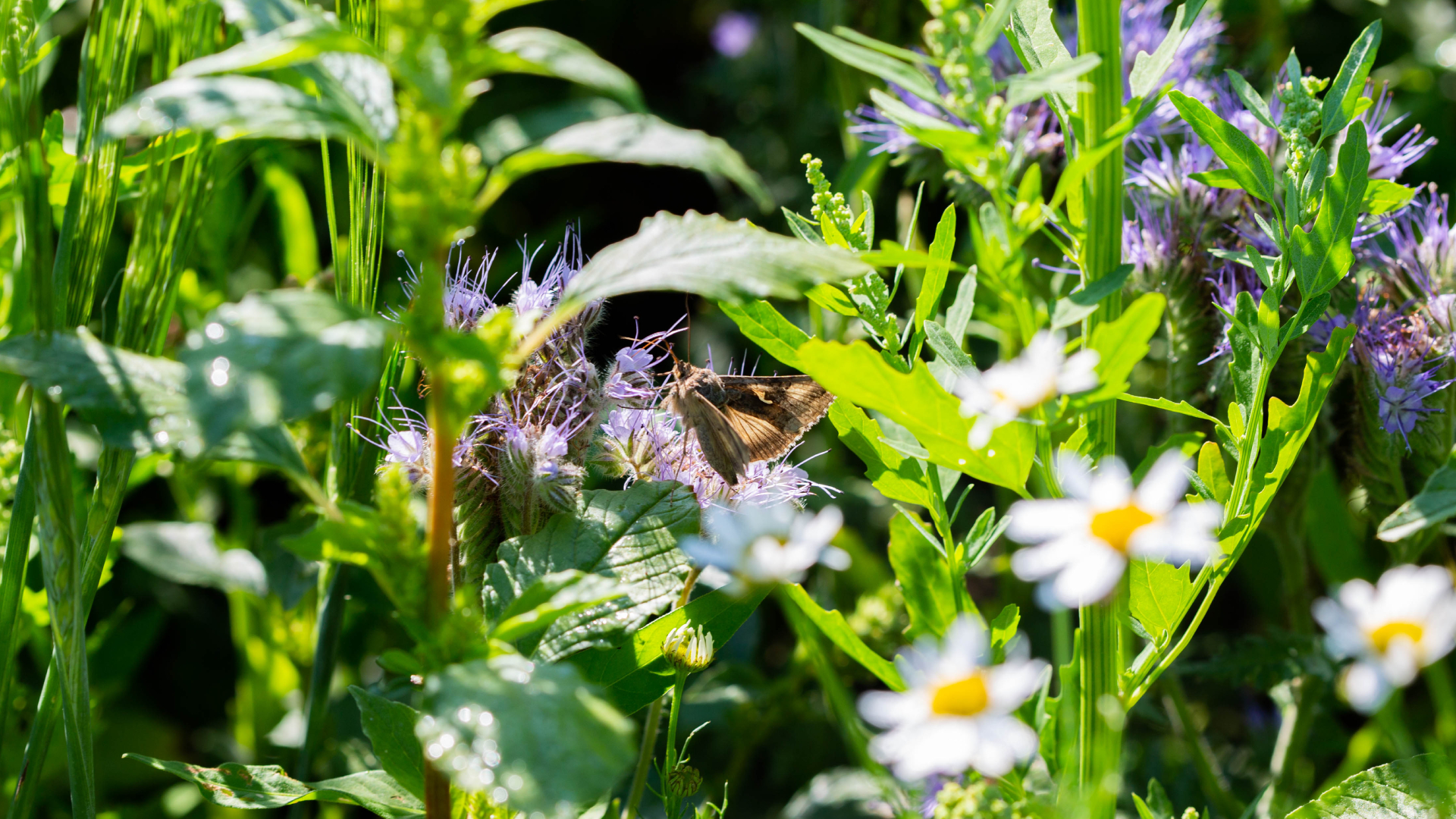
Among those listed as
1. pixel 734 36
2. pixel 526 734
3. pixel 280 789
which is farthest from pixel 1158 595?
pixel 734 36

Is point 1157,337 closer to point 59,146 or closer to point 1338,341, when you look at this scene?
point 1338,341

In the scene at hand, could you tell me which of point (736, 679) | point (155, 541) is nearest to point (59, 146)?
point (155, 541)

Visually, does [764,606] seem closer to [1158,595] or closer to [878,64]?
[1158,595]

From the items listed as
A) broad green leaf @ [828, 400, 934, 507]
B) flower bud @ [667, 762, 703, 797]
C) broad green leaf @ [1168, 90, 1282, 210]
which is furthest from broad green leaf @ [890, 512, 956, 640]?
broad green leaf @ [1168, 90, 1282, 210]

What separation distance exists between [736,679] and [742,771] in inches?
7.1

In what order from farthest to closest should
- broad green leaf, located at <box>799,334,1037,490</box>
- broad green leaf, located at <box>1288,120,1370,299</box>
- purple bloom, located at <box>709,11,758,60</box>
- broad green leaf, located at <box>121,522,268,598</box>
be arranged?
purple bloom, located at <box>709,11,758,60</box> < broad green leaf, located at <box>121,522,268,598</box> < broad green leaf, located at <box>1288,120,1370,299</box> < broad green leaf, located at <box>799,334,1037,490</box>

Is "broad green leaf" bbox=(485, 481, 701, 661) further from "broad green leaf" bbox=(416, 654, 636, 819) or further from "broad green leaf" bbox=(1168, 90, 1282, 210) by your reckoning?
"broad green leaf" bbox=(1168, 90, 1282, 210)

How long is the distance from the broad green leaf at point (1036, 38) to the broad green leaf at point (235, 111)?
0.31 metres

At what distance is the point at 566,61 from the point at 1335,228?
0.37 metres

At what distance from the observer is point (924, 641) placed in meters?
0.38

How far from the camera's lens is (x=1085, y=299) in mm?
423

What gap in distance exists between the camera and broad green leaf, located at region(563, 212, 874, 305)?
0.36 meters

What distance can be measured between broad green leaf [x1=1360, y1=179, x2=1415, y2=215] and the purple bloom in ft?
3.53

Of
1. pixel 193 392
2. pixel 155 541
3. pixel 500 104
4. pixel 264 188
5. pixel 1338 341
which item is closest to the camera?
pixel 193 392
